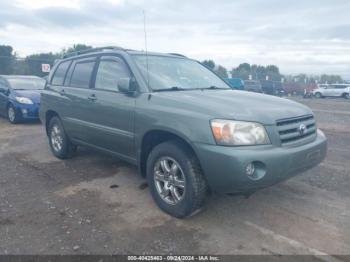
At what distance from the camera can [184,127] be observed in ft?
10.8

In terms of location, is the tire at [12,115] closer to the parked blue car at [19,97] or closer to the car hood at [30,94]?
the parked blue car at [19,97]

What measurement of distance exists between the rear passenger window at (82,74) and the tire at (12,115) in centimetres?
545

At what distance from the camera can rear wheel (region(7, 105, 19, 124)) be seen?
9.85 metres

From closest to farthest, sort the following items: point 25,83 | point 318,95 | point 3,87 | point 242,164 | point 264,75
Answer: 1. point 242,164
2. point 3,87
3. point 25,83
4. point 318,95
5. point 264,75

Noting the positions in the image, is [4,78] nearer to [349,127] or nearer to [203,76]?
[203,76]

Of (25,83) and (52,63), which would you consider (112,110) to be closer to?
(25,83)

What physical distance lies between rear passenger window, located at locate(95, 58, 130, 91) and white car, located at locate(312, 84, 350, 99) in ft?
100

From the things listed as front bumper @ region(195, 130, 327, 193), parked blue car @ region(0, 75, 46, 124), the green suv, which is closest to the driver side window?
parked blue car @ region(0, 75, 46, 124)

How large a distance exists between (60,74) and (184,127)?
3511mm

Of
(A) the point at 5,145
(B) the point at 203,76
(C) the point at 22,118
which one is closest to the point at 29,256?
(B) the point at 203,76

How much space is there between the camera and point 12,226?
3.43 m

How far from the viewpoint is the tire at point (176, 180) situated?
329cm

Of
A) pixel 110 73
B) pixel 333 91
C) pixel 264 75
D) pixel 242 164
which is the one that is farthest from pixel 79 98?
pixel 264 75

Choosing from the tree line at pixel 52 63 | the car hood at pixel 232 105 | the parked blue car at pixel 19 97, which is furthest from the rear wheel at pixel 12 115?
the car hood at pixel 232 105
